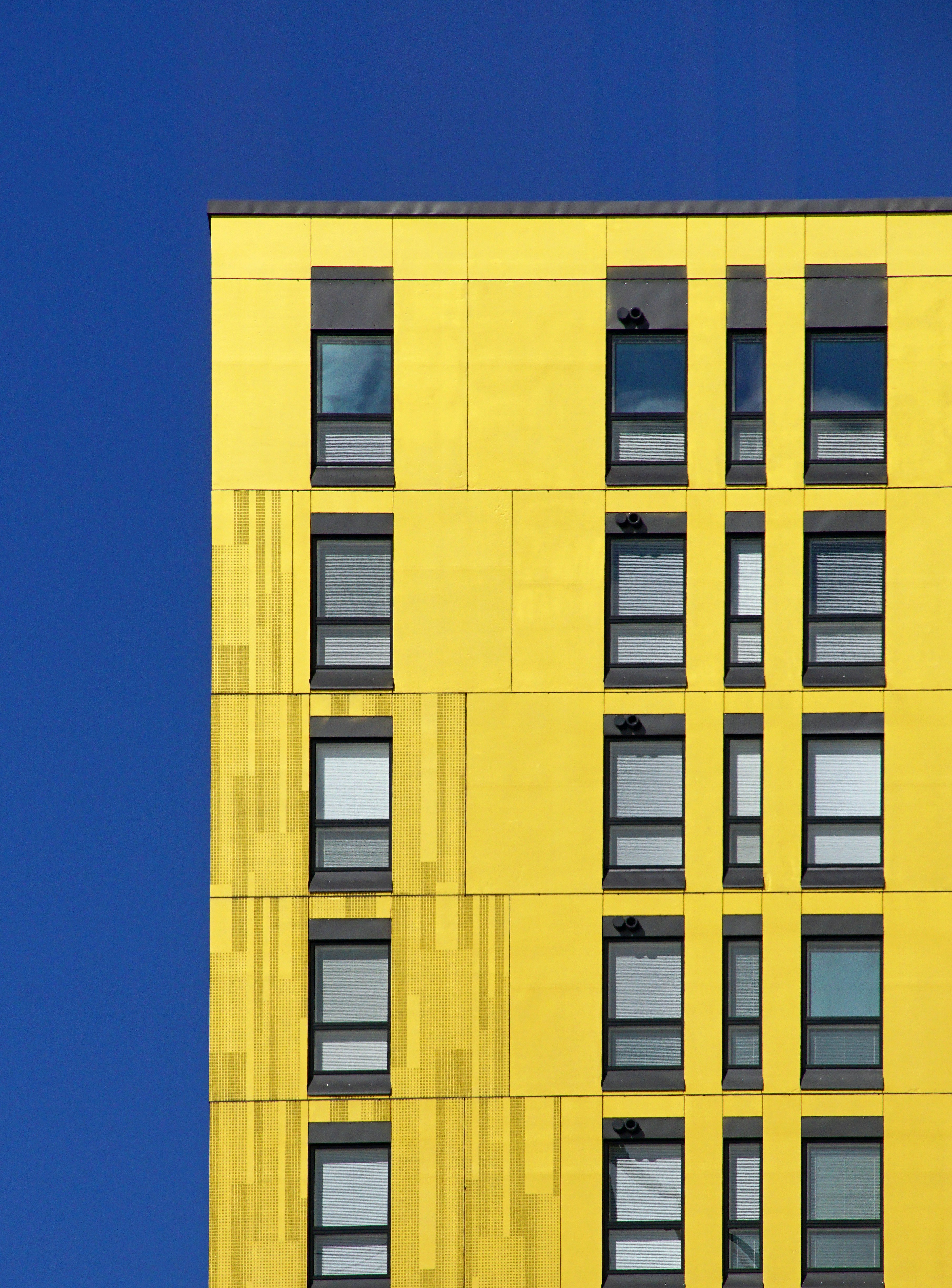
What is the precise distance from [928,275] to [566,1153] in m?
15.6

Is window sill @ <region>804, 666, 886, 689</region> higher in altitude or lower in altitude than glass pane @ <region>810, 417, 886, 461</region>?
lower

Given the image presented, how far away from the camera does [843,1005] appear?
15133mm

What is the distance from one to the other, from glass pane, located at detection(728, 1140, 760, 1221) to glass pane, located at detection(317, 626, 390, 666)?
985cm

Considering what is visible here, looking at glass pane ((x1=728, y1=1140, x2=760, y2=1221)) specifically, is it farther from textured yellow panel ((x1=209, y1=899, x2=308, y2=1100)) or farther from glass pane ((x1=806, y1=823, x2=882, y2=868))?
textured yellow panel ((x1=209, y1=899, x2=308, y2=1100))

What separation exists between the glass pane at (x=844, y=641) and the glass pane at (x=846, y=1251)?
936cm

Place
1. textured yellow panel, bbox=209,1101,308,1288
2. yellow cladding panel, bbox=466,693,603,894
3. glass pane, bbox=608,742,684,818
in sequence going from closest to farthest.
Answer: textured yellow panel, bbox=209,1101,308,1288
yellow cladding panel, bbox=466,693,603,894
glass pane, bbox=608,742,684,818

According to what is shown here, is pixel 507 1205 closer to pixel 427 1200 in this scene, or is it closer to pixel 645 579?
pixel 427 1200

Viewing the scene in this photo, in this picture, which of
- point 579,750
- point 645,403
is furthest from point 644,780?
point 645,403

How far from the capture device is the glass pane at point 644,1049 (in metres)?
15.0

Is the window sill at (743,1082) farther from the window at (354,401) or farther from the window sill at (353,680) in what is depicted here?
the window at (354,401)

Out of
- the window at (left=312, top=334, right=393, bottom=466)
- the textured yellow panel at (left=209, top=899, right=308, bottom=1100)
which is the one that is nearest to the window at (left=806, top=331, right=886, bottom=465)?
the window at (left=312, top=334, right=393, bottom=466)

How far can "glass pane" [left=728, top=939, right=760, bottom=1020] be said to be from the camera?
1512 centimetres

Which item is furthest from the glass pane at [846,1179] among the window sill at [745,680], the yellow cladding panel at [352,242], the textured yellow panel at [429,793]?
the yellow cladding panel at [352,242]

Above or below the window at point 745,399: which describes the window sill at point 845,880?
below
